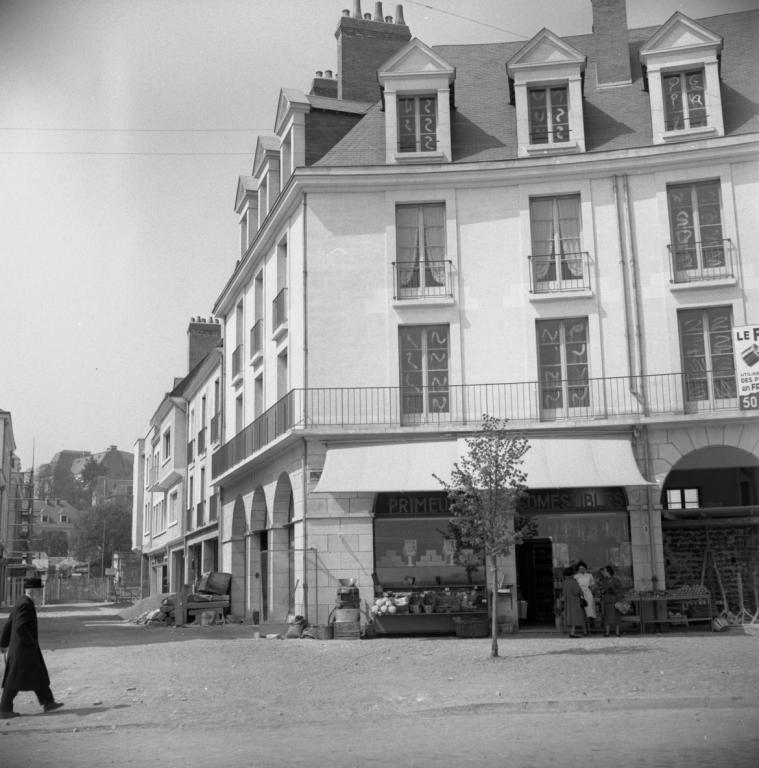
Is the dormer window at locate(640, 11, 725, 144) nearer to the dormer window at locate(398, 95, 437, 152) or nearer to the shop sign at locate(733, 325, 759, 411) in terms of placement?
the shop sign at locate(733, 325, 759, 411)

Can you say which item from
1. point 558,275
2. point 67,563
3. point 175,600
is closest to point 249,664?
point 558,275

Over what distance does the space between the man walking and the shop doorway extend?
41.7 feet

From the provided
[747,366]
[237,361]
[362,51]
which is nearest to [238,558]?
[237,361]

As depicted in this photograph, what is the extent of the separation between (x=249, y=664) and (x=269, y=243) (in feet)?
42.8

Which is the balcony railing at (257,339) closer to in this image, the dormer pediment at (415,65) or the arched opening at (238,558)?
the arched opening at (238,558)

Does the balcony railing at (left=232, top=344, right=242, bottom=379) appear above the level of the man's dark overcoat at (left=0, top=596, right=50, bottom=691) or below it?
above

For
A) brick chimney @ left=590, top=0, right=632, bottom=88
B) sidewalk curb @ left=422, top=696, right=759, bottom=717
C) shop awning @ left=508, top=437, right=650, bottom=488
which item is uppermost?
brick chimney @ left=590, top=0, right=632, bottom=88

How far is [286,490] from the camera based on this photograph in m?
24.9

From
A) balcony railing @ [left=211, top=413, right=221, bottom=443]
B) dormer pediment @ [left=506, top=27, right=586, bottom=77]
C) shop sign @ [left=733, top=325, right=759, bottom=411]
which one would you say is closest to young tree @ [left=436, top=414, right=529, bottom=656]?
shop sign @ [left=733, top=325, right=759, bottom=411]

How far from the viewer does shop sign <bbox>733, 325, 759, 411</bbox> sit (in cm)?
2094

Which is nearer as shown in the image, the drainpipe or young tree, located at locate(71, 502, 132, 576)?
the drainpipe

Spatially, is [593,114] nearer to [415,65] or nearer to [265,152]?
[415,65]

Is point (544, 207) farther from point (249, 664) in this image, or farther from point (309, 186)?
point (249, 664)

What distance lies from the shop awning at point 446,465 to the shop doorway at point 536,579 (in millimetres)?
2820
